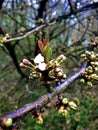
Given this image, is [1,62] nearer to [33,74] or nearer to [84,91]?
[84,91]

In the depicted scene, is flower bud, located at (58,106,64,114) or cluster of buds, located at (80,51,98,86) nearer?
flower bud, located at (58,106,64,114)

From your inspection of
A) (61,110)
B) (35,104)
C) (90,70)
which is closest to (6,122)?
(35,104)

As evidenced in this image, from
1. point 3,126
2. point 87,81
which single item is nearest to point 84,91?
point 87,81

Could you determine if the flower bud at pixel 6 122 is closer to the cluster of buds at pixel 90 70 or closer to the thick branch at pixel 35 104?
the thick branch at pixel 35 104

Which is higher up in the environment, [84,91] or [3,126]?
[3,126]

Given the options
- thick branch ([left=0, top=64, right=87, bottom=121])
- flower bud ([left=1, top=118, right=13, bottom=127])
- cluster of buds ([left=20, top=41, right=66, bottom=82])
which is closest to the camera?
flower bud ([left=1, top=118, right=13, bottom=127])

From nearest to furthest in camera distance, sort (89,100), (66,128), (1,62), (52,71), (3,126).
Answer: (3,126) → (52,71) → (66,128) → (89,100) → (1,62)

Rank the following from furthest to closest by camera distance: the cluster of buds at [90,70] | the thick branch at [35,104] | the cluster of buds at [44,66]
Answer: the cluster of buds at [90,70], the cluster of buds at [44,66], the thick branch at [35,104]

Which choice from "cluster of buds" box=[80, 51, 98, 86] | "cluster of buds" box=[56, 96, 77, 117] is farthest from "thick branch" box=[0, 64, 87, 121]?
"cluster of buds" box=[80, 51, 98, 86]

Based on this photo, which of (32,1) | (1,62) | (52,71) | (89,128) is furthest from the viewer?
(1,62)

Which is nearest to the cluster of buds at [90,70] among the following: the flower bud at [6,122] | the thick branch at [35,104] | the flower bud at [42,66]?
the thick branch at [35,104]

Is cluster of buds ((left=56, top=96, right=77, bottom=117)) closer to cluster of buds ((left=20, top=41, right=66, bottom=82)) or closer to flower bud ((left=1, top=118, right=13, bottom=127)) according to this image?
cluster of buds ((left=20, top=41, right=66, bottom=82))
